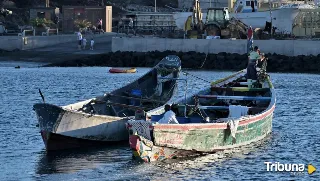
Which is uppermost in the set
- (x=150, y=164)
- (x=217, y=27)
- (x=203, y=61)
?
(x=217, y=27)

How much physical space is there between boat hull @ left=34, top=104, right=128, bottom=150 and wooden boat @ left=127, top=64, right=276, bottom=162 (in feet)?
5.61

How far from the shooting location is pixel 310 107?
43.5m

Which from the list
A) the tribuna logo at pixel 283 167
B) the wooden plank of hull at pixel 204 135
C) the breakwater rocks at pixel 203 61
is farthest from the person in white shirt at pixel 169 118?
the breakwater rocks at pixel 203 61

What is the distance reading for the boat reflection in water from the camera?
93.2ft

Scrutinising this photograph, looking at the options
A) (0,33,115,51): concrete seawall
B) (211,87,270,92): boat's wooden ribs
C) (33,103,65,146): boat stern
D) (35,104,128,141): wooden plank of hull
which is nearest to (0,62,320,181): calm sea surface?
(35,104,128,141): wooden plank of hull

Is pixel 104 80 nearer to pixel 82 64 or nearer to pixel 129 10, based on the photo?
pixel 82 64

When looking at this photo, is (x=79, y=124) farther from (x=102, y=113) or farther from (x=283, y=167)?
(x=283, y=167)

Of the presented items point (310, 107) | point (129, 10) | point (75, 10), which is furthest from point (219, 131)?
point (129, 10)

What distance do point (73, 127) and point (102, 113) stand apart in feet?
12.7

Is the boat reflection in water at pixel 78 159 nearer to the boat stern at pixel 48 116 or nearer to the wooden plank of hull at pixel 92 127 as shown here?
the wooden plank of hull at pixel 92 127

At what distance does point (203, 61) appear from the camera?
65750 millimetres

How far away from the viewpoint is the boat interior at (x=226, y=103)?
31.4 metres

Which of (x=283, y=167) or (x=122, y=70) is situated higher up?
(x=122, y=70)

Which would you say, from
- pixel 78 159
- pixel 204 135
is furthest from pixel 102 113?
pixel 204 135
